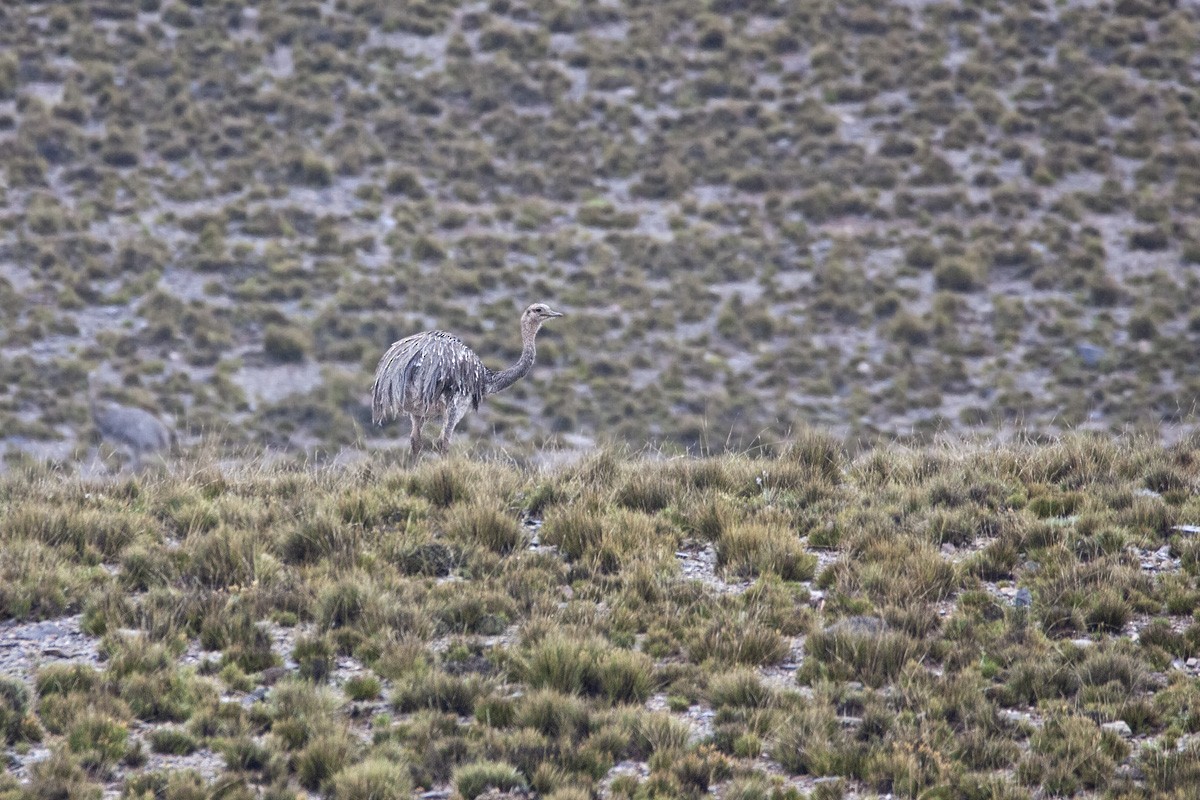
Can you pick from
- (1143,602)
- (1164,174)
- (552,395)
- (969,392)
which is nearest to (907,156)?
(1164,174)

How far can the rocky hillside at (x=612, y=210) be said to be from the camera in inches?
1102

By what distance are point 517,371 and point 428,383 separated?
1.28 meters

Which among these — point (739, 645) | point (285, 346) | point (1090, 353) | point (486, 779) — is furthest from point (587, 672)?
point (1090, 353)

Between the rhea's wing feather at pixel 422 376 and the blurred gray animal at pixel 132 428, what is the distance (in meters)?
13.2

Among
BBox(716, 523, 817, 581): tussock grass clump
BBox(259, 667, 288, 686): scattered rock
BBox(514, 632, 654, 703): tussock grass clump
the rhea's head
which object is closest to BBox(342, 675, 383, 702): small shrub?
BBox(259, 667, 288, 686): scattered rock

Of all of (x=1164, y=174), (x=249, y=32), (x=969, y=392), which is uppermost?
(x=249, y=32)

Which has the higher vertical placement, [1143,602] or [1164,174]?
[1143,602]

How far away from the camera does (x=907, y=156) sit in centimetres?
3544

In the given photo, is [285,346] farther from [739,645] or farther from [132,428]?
[739,645]

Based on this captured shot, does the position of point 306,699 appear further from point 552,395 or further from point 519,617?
point 552,395

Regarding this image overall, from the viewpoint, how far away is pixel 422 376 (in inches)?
474

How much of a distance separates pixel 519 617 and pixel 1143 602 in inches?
150

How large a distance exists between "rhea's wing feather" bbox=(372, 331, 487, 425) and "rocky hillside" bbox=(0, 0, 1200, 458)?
1283cm

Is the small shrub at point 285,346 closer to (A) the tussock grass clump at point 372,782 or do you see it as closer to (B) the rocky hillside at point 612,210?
(B) the rocky hillside at point 612,210
